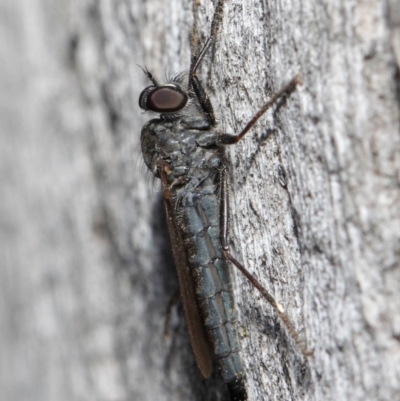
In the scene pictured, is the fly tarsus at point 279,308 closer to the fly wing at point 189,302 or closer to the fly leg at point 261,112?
the fly wing at point 189,302

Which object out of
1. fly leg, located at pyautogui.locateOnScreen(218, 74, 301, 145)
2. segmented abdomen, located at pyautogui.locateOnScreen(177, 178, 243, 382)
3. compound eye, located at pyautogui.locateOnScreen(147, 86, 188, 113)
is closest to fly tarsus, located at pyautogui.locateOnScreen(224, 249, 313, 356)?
segmented abdomen, located at pyautogui.locateOnScreen(177, 178, 243, 382)

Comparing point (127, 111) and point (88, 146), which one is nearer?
point (127, 111)

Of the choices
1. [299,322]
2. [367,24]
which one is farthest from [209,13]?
[299,322]

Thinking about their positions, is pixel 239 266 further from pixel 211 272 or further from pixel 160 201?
pixel 160 201

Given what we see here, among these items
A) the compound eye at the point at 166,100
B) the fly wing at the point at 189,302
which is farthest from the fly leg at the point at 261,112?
the fly wing at the point at 189,302

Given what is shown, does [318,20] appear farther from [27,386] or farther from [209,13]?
[27,386]

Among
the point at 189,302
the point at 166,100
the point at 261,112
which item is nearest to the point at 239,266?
the point at 189,302
